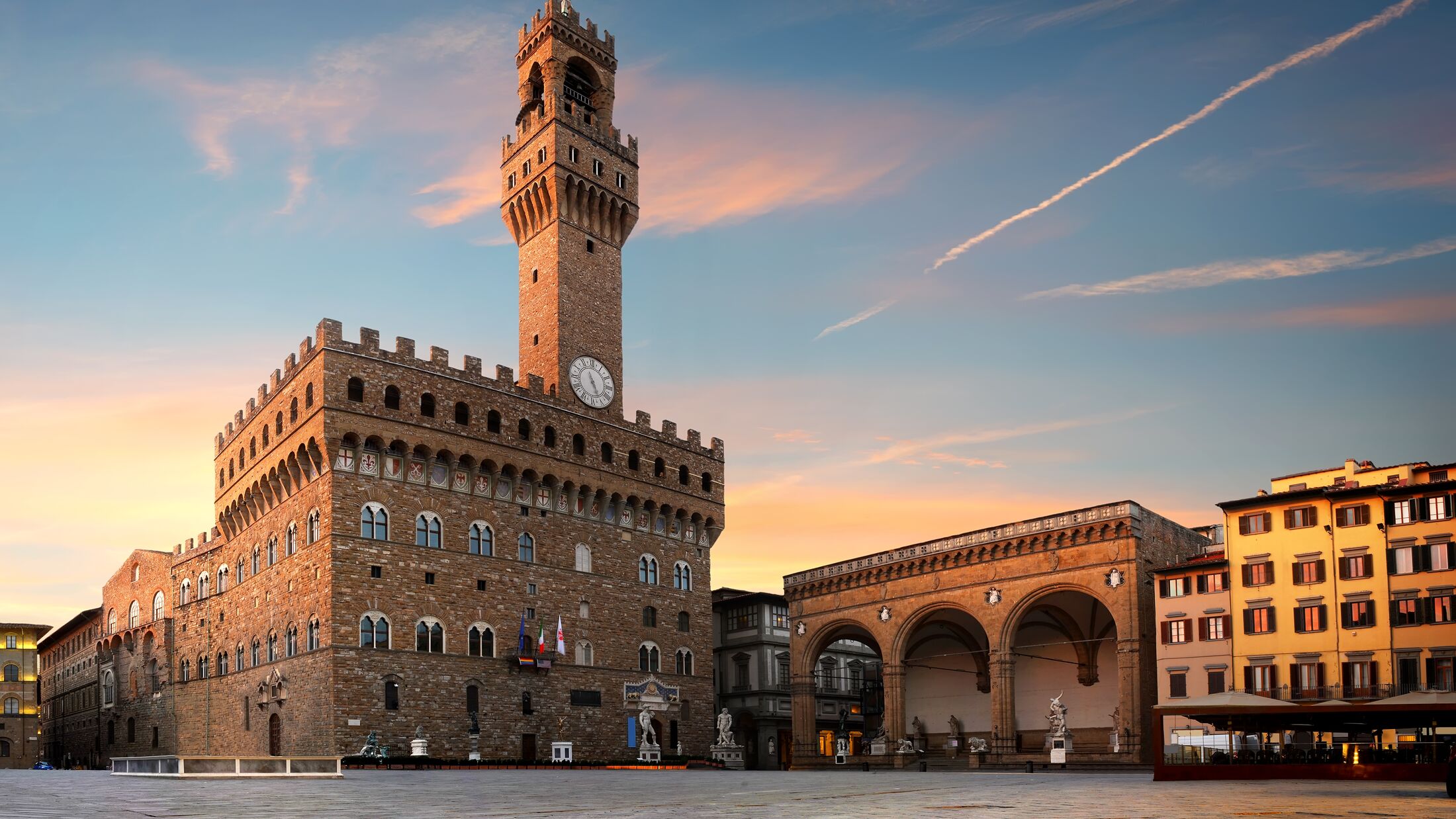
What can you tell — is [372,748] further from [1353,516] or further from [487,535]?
[1353,516]

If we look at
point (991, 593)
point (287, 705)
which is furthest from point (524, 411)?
point (991, 593)

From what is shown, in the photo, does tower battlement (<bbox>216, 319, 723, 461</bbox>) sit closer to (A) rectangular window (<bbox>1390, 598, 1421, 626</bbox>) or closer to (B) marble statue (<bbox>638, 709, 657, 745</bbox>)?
(B) marble statue (<bbox>638, 709, 657, 745</bbox>)

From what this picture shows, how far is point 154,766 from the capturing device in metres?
31.0

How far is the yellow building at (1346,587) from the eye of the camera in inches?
1586

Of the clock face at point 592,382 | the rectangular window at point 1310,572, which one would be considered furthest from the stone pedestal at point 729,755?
the rectangular window at point 1310,572

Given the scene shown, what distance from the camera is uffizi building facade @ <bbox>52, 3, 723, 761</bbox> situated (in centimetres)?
4747

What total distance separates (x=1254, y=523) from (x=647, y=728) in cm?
2702

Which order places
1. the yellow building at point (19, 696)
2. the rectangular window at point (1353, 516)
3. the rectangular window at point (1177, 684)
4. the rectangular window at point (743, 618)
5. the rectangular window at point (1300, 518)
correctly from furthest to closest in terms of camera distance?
the yellow building at point (19, 696) → the rectangular window at point (743, 618) → the rectangular window at point (1177, 684) → the rectangular window at point (1300, 518) → the rectangular window at point (1353, 516)

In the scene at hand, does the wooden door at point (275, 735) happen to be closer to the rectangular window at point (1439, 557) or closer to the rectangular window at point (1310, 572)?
the rectangular window at point (1310, 572)

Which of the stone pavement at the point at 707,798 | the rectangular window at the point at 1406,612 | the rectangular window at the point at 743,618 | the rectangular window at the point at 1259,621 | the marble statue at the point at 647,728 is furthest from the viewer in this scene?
the rectangular window at the point at 743,618

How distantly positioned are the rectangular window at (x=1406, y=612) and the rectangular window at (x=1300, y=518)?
12.2 ft

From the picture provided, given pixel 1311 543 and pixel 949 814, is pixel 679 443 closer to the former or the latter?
pixel 1311 543

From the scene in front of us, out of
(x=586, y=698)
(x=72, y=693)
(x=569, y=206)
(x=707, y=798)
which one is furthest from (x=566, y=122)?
(x=72, y=693)

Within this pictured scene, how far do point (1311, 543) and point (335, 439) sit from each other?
35.8 m
